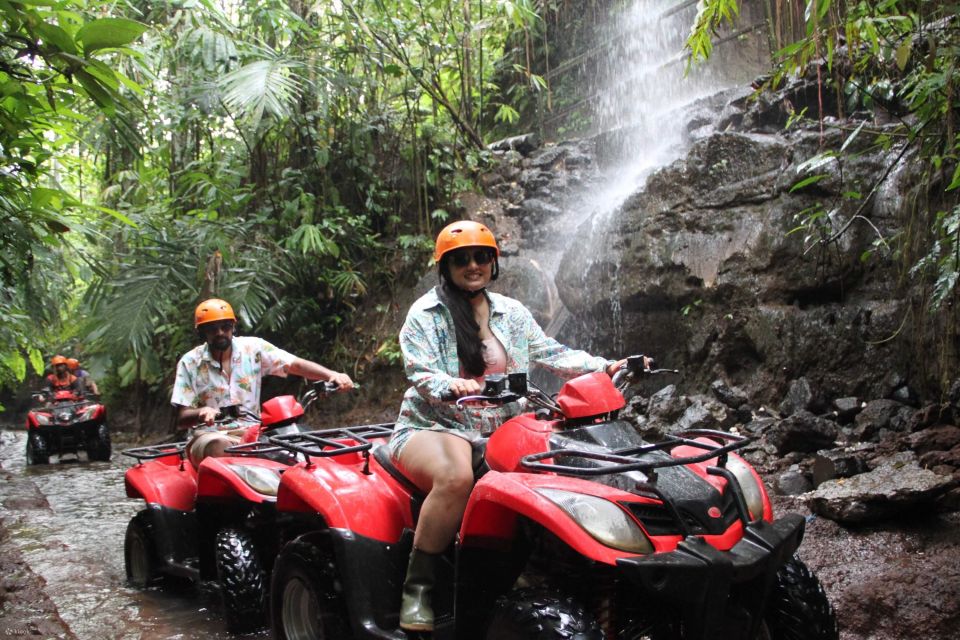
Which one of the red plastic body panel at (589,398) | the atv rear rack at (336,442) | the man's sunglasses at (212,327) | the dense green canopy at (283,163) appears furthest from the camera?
the dense green canopy at (283,163)

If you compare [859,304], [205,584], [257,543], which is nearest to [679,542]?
[257,543]

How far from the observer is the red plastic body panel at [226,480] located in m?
4.37

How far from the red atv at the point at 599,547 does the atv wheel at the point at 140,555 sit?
2.56m

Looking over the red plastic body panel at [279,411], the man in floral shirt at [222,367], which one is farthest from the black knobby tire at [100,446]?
the red plastic body panel at [279,411]

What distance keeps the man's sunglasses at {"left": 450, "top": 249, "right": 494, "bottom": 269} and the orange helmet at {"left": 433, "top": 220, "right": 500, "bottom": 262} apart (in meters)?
0.04

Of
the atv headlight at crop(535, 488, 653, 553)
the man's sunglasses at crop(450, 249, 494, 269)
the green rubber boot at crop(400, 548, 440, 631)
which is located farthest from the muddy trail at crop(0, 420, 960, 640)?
the man's sunglasses at crop(450, 249, 494, 269)

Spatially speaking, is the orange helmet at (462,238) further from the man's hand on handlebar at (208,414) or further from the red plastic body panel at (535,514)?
the man's hand on handlebar at (208,414)

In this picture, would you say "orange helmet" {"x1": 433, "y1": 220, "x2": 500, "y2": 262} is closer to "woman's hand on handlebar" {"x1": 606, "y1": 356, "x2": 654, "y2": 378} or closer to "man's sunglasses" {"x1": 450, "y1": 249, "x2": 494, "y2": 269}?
"man's sunglasses" {"x1": 450, "y1": 249, "x2": 494, "y2": 269}

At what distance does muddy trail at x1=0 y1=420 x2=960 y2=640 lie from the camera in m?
3.78

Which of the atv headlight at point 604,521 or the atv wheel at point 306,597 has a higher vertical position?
the atv headlight at point 604,521

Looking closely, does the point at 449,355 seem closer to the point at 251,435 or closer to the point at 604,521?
the point at 604,521

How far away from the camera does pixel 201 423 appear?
5500 mm

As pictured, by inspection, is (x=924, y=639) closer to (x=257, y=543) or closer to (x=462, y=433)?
(x=462, y=433)

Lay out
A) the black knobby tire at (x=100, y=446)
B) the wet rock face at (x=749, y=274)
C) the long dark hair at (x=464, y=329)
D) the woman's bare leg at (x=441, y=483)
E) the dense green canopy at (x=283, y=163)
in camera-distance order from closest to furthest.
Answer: the woman's bare leg at (x=441, y=483)
the long dark hair at (x=464, y=329)
the wet rock face at (x=749, y=274)
the dense green canopy at (x=283, y=163)
the black knobby tire at (x=100, y=446)
